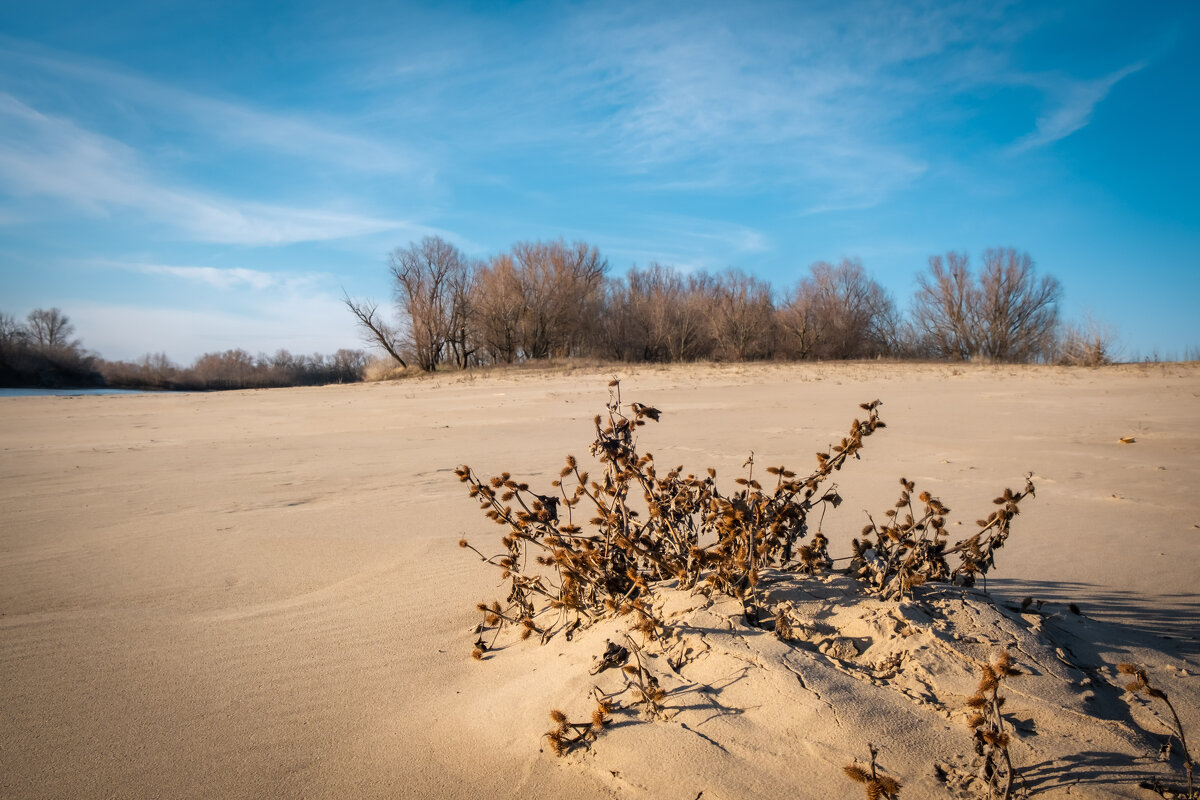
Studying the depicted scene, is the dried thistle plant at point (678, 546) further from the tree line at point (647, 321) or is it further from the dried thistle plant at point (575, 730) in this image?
the tree line at point (647, 321)

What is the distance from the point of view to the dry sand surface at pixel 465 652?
166 cm

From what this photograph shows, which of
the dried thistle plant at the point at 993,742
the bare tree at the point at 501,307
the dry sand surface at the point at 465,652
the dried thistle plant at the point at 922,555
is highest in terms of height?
the bare tree at the point at 501,307

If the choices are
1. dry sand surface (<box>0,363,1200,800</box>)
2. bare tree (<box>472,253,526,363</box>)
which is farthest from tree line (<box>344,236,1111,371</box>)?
dry sand surface (<box>0,363,1200,800</box>)

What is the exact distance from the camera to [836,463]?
234cm

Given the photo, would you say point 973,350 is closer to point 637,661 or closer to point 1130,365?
point 1130,365

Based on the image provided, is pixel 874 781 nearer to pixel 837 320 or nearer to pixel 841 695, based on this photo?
pixel 841 695

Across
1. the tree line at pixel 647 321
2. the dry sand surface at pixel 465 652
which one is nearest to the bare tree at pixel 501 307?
the tree line at pixel 647 321

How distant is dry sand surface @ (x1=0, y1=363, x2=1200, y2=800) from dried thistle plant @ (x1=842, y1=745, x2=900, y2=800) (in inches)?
1.6

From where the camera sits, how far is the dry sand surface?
1.66 m

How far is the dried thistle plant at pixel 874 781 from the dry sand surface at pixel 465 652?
40 millimetres

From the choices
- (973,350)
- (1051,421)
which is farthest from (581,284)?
(1051,421)

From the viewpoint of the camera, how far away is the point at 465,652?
2615mm

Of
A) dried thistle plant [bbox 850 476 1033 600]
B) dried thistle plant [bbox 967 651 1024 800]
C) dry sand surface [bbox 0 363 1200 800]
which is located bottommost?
dry sand surface [bbox 0 363 1200 800]

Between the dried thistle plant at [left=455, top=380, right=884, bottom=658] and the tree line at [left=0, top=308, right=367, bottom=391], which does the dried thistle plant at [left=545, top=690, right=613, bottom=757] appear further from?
the tree line at [left=0, top=308, right=367, bottom=391]
